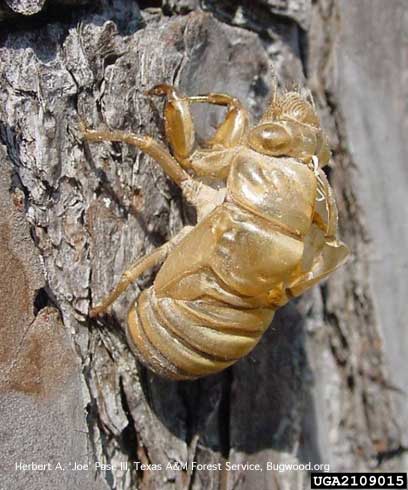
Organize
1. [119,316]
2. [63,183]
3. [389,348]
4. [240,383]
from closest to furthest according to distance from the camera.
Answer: [63,183], [119,316], [240,383], [389,348]

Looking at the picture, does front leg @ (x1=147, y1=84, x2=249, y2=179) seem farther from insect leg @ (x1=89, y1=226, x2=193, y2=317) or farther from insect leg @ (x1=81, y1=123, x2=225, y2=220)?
insect leg @ (x1=89, y1=226, x2=193, y2=317)

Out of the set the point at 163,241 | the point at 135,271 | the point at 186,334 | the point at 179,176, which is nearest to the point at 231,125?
the point at 179,176

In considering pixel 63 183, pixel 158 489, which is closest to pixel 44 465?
pixel 158 489

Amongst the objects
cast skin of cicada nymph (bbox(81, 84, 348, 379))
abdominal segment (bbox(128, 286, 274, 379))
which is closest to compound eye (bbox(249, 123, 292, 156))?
cast skin of cicada nymph (bbox(81, 84, 348, 379))

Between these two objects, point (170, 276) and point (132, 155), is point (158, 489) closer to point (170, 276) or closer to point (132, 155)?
point (170, 276)

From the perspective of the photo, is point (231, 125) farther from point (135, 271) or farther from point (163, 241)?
point (135, 271)

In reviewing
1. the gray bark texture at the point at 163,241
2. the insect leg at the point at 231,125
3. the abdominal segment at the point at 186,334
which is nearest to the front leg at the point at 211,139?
the insect leg at the point at 231,125

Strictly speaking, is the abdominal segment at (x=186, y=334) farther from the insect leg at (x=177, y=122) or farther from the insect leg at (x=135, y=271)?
the insect leg at (x=177, y=122)
